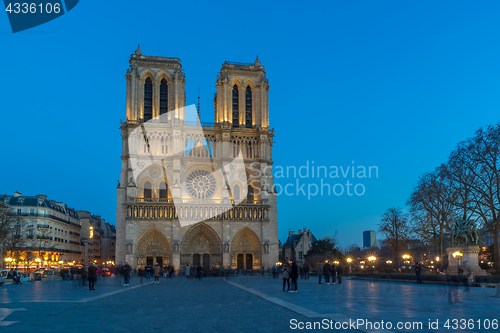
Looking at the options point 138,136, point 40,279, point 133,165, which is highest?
point 138,136

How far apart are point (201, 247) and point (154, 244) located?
519cm

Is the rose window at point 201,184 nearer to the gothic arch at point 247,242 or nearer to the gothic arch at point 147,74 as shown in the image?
the gothic arch at point 247,242

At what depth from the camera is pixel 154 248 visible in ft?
162

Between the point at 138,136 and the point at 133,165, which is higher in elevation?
the point at 138,136

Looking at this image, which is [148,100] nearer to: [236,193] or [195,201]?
[195,201]

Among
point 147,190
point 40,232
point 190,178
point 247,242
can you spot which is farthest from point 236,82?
point 40,232

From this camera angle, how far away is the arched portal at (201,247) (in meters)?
50.0

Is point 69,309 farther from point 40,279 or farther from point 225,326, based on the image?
point 40,279

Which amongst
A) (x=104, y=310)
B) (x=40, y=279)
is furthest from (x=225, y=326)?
(x=40, y=279)

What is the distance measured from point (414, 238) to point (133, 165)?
96.5 feet

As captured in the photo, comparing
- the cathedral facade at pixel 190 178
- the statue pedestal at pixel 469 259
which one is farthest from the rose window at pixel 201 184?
the statue pedestal at pixel 469 259

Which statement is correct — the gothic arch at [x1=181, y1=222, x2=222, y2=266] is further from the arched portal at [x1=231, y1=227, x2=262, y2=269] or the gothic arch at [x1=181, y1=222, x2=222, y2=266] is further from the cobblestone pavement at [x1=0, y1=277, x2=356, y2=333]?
the cobblestone pavement at [x1=0, y1=277, x2=356, y2=333]

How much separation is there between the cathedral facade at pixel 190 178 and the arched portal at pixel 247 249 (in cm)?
11

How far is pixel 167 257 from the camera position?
1934 inches
